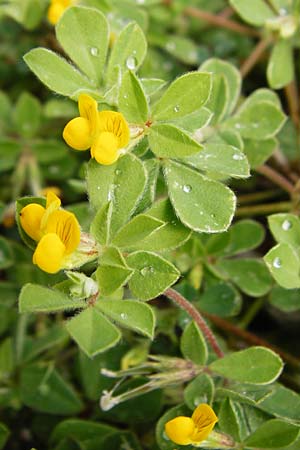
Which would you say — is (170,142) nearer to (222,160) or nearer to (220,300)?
(222,160)

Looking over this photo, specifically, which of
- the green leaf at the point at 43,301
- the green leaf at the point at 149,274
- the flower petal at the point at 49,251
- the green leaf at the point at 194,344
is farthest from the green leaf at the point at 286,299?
the flower petal at the point at 49,251

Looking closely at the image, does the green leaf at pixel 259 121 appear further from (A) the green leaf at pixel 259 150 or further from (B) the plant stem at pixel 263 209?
(B) the plant stem at pixel 263 209

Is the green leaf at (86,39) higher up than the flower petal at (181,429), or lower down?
higher up

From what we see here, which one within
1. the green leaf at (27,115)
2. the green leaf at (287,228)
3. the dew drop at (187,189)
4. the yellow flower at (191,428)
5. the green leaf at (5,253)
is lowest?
the green leaf at (5,253)

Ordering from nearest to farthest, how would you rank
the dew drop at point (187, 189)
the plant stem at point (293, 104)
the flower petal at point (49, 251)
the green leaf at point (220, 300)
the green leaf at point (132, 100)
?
the flower petal at point (49, 251) < the green leaf at point (132, 100) < the dew drop at point (187, 189) < the green leaf at point (220, 300) < the plant stem at point (293, 104)

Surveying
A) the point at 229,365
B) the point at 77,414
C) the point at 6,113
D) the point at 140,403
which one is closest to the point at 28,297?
the point at 229,365

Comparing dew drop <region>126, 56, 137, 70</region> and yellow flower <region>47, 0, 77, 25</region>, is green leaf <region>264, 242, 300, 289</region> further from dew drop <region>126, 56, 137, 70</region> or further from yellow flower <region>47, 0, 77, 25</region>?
yellow flower <region>47, 0, 77, 25</region>

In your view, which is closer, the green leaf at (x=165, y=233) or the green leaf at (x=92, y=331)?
the green leaf at (x=92, y=331)
